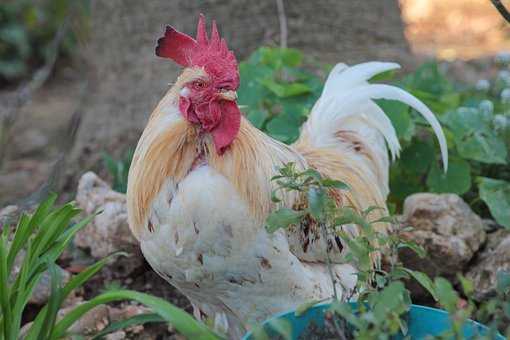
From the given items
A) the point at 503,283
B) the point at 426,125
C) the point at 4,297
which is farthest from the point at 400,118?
the point at 4,297

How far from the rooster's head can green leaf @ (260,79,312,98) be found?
48.1 inches

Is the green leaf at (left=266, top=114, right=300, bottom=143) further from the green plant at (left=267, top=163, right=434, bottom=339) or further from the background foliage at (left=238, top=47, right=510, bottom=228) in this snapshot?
the green plant at (left=267, top=163, right=434, bottom=339)

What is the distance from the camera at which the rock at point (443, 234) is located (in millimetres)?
3105

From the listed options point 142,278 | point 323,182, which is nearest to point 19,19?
point 142,278

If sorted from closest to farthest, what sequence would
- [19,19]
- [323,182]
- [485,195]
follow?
[323,182]
[485,195]
[19,19]

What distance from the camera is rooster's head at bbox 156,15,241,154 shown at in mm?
2291

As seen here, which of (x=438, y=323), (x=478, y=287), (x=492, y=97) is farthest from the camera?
(x=492, y=97)

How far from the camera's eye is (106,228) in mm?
3195

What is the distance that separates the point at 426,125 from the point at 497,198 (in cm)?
54

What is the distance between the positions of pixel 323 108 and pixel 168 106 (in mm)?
798

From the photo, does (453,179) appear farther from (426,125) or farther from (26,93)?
(26,93)

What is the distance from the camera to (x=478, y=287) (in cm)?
300

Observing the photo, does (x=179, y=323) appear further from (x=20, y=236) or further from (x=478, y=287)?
(x=478, y=287)

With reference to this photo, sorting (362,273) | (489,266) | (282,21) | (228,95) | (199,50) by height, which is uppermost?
(282,21)
